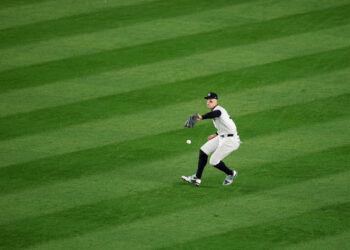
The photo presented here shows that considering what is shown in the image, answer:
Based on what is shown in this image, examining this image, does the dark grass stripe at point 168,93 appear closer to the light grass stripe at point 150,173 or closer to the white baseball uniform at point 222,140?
the light grass stripe at point 150,173

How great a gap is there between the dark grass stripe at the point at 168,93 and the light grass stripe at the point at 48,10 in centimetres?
484

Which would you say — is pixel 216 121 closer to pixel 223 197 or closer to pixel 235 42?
pixel 223 197

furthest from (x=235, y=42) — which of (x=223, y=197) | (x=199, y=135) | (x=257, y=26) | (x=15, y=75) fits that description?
(x=223, y=197)

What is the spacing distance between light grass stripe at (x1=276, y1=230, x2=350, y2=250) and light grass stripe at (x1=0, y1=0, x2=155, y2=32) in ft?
36.5

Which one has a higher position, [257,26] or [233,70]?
[257,26]

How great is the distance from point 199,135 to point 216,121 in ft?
6.51

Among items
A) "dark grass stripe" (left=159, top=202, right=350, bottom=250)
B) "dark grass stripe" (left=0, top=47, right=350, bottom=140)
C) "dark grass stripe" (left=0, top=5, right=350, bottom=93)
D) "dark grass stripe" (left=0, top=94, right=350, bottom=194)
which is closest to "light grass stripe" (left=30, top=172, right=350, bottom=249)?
"dark grass stripe" (left=159, top=202, right=350, bottom=250)

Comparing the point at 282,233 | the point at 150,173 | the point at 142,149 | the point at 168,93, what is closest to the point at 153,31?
the point at 168,93

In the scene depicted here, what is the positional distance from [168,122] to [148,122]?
1.38 feet

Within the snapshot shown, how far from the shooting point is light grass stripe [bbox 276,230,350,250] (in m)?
8.59

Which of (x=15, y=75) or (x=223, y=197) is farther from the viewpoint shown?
(x=15, y=75)

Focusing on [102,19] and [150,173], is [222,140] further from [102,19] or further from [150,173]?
[102,19]

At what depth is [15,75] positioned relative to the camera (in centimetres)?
1483

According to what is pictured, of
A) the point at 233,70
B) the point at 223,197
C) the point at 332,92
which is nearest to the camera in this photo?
the point at 223,197
